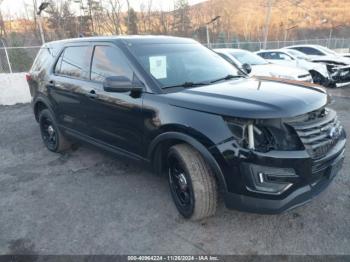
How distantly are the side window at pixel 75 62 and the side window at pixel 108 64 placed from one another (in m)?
0.18

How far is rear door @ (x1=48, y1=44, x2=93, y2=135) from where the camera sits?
3852mm

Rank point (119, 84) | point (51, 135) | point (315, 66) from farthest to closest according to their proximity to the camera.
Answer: point (315, 66) → point (51, 135) → point (119, 84)

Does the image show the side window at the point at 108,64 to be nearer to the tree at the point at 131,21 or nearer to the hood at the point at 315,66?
the hood at the point at 315,66

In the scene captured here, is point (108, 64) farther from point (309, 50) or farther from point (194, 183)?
point (309, 50)

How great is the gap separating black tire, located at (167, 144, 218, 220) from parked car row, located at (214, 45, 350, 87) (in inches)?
213

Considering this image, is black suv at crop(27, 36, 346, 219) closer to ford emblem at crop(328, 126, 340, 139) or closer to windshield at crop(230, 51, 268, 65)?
ford emblem at crop(328, 126, 340, 139)

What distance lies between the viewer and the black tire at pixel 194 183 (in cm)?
267

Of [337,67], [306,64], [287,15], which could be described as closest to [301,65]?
[306,64]

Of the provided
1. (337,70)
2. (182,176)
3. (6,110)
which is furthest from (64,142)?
(337,70)

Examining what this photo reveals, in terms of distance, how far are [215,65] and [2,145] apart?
462 cm

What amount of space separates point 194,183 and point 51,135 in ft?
11.4

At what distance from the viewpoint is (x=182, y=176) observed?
2.93 metres

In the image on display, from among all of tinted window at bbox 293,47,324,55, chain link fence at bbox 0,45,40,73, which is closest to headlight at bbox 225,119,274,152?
tinted window at bbox 293,47,324,55

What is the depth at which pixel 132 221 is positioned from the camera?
10.0ft
